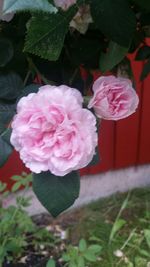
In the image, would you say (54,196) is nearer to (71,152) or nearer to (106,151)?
(71,152)

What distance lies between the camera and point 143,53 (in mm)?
748

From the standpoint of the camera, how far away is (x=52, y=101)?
515 mm

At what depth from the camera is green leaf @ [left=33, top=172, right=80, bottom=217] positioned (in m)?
0.52

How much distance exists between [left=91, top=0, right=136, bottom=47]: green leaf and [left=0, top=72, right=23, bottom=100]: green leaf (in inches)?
5.6

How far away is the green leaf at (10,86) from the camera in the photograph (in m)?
0.60

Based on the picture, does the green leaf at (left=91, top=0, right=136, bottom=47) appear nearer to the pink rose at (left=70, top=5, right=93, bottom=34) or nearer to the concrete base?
the pink rose at (left=70, top=5, right=93, bottom=34)

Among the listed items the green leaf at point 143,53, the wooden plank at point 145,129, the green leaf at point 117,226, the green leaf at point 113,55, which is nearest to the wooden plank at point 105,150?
the wooden plank at point 145,129

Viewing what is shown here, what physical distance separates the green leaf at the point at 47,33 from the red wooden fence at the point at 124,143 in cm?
149

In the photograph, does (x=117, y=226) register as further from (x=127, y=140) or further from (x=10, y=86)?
(x=10, y=86)

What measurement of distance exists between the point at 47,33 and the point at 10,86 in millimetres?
144

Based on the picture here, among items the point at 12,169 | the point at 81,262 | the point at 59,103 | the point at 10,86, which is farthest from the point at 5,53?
the point at 12,169

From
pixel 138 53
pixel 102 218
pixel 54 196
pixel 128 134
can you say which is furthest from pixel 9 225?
pixel 54 196

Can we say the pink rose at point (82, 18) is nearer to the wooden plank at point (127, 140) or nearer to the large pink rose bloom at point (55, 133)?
the large pink rose bloom at point (55, 133)

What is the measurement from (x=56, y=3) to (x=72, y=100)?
106 mm
